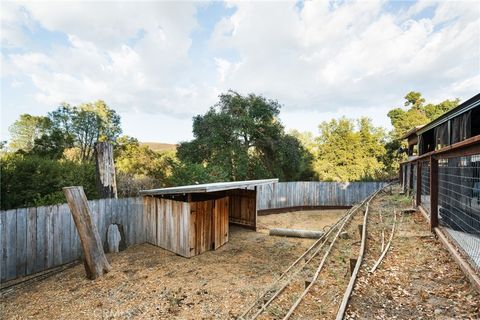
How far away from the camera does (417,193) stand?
6.95m

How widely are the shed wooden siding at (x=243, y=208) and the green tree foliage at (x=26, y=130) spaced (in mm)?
16271

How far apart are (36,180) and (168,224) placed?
5567 mm

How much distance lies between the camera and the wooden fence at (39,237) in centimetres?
538

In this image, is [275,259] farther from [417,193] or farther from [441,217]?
[417,193]

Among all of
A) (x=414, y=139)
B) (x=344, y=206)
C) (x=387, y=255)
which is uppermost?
(x=414, y=139)

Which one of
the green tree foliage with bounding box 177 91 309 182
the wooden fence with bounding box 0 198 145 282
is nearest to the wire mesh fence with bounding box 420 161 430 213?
the wooden fence with bounding box 0 198 145 282

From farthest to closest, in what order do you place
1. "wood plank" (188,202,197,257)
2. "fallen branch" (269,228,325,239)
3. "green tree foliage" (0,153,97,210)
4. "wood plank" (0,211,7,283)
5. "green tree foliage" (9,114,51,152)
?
"green tree foliage" (9,114,51,152)
"fallen branch" (269,228,325,239)
"green tree foliage" (0,153,97,210)
"wood plank" (188,202,197,257)
"wood plank" (0,211,7,283)

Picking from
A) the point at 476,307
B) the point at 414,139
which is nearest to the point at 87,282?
the point at 476,307

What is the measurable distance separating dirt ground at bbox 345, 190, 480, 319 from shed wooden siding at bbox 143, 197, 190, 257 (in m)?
4.62

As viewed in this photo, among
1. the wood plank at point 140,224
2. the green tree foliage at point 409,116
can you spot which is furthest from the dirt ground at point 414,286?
the green tree foliage at point 409,116

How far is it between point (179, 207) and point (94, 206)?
7.75 ft

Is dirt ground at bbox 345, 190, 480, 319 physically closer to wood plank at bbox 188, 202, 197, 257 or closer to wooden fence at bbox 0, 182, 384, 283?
wood plank at bbox 188, 202, 197, 257

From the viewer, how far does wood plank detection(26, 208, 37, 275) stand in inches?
223

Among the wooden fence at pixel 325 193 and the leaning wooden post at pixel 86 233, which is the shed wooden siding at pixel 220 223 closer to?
the leaning wooden post at pixel 86 233
